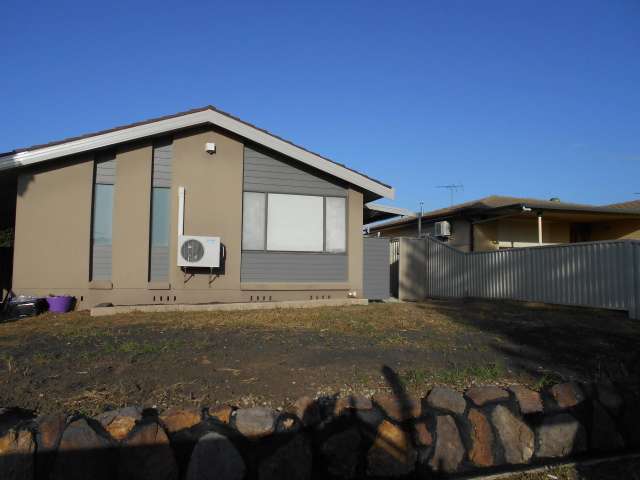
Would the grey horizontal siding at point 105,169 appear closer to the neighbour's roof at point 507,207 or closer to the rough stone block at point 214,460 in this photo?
the rough stone block at point 214,460

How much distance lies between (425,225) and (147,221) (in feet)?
39.0

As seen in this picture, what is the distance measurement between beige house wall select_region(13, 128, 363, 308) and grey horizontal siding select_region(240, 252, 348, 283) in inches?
7.2

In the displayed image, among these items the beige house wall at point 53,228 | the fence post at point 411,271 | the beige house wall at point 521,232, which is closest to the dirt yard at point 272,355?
the beige house wall at point 53,228

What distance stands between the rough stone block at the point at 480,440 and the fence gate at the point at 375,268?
24.5 ft

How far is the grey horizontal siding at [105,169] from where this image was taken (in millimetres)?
9523

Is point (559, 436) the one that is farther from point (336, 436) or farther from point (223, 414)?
point (223, 414)

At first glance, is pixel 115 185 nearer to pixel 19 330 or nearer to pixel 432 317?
pixel 19 330

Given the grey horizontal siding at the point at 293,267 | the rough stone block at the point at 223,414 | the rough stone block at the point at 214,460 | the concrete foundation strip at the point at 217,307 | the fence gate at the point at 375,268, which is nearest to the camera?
the rough stone block at the point at 214,460

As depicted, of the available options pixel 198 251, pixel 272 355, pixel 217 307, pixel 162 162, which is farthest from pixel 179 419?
pixel 162 162

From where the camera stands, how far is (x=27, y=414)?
3283 millimetres

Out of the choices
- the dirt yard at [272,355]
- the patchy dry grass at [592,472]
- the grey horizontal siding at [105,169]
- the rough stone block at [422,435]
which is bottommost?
the patchy dry grass at [592,472]

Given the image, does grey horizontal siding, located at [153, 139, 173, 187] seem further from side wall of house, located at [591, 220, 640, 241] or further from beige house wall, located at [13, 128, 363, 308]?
side wall of house, located at [591, 220, 640, 241]

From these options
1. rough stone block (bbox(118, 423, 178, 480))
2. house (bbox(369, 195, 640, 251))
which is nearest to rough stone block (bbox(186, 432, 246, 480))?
rough stone block (bbox(118, 423, 178, 480))

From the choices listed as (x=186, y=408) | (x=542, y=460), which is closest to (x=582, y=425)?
(x=542, y=460)
